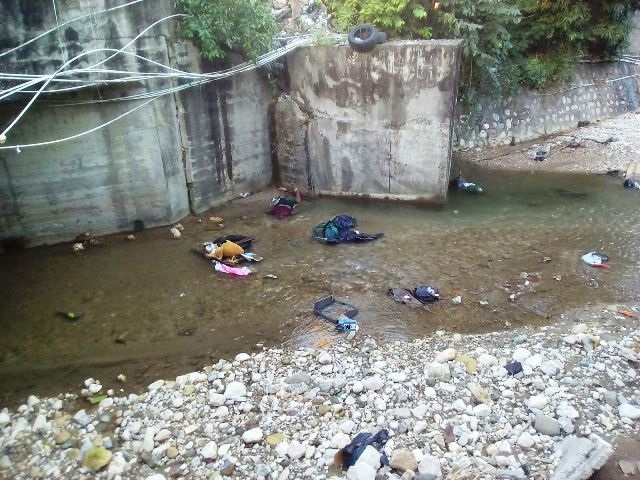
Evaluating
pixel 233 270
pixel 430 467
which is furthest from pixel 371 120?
pixel 430 467

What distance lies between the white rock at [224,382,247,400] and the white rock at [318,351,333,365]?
2.47 feet

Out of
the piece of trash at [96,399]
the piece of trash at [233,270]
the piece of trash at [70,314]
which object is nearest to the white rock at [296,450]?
the piece of trash at [96,399]

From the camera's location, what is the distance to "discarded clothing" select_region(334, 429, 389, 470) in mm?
3539

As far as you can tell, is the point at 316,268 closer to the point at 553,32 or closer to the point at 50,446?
the point at 50,446

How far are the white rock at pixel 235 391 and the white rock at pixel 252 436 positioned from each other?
1.56 ft

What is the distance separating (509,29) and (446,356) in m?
10.2

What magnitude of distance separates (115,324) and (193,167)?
10.7ft

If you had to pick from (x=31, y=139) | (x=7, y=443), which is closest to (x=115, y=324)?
(x=7, y=443)

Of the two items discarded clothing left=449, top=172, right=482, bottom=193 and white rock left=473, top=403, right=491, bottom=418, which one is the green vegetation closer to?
discarded clothing left=449, top=172, right=482, bottom=193

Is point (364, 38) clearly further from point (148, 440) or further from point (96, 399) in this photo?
point (148, 440)

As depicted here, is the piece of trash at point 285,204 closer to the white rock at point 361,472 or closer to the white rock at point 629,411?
the white rock at point 361,472

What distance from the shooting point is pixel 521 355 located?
181 inches

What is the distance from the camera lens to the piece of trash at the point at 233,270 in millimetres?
6609

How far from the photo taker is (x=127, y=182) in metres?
7.52
